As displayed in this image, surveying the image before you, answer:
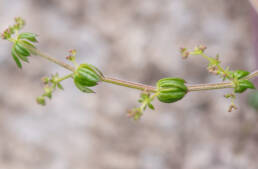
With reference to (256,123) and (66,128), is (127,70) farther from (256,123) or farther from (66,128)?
(256,123)

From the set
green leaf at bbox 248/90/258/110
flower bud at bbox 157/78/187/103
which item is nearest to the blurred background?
green leaf at bbox 248/90/258/110

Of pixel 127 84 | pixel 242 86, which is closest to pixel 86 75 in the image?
pixel 127 84

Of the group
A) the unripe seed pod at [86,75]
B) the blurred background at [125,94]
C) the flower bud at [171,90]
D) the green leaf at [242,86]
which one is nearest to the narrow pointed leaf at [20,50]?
the unripe seed pod at [86,75]

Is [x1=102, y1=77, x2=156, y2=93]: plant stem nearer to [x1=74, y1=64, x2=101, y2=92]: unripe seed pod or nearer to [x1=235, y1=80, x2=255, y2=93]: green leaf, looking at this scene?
[x1=74, y1=64, x2=101, y2=92]: unripe seed pod

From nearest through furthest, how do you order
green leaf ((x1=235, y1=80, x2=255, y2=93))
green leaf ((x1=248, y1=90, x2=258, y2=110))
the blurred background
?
green leaf ((x1=235, y1=80, x2=255, y2=93))
green leaf ((x1=248, y1=90, x2=258, y2=110))
the blurred background

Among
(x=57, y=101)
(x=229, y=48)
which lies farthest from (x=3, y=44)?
(x=229, y=48)
